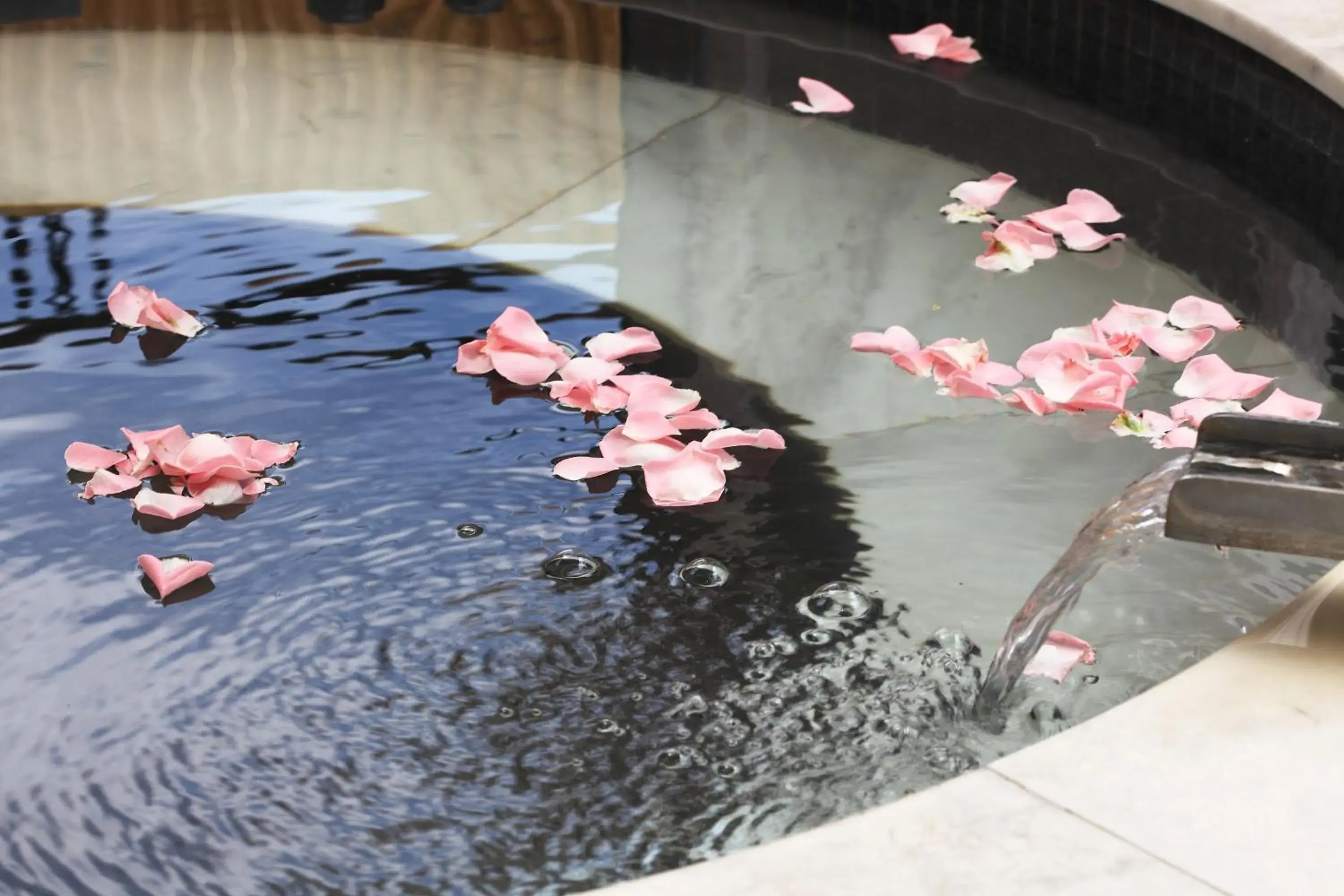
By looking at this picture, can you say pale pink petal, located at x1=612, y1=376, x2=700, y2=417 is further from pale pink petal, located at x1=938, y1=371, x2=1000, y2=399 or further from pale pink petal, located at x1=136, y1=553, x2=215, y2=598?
pale pink petal, located at x1=136, y1=553, x2=215, y2=598

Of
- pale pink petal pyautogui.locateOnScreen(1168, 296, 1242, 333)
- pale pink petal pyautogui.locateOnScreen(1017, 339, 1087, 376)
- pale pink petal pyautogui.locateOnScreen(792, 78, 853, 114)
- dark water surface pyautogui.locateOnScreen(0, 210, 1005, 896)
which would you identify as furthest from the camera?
pale pink petal pyautogui.locateOnScreen(792, 78, 853, 114)

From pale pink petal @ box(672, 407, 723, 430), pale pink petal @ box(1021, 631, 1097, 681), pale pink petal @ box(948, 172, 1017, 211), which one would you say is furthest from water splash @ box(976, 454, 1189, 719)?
pale pink petal @ box(948, 172, 1017, 211)

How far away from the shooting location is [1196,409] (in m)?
1.90

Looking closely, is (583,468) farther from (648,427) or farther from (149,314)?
(149,314)

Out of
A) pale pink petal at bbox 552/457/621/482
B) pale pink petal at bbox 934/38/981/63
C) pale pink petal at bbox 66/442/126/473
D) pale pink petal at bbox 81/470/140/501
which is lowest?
pale pink petal at bbox 81/470/140/501

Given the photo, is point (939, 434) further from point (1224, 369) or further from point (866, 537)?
point (1224, 369)

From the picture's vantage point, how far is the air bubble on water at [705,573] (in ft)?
5.40

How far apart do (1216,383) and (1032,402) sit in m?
0.23

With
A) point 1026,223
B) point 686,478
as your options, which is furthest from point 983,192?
point 686,478

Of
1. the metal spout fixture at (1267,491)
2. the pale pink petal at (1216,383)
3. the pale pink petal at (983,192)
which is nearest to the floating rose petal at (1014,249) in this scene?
the pale pink petal at (983,192)

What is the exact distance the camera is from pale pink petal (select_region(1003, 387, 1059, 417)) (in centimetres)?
193

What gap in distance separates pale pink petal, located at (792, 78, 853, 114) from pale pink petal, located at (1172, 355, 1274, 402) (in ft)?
3.46

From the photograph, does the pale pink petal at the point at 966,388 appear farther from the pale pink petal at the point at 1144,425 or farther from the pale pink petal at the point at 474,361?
the pale pink petal at the point at 474,361

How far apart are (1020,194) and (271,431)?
4.10 ft
